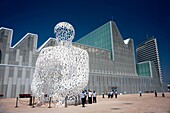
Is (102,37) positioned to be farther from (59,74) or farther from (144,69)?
(59,74)

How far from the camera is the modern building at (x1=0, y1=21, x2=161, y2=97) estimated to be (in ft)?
91.2

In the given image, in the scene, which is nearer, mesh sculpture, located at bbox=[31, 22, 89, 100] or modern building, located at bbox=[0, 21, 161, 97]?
mesh sculpture, located at bbox=[31, 22, 89, 100]

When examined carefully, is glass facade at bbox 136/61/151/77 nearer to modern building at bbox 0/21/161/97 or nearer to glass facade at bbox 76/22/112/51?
modern building at bbox 0/21/161/97

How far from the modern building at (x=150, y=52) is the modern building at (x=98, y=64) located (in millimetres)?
38713

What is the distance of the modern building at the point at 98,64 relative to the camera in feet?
91.2

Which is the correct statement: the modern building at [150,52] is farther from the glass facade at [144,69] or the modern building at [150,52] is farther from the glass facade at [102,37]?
→ the glass facade at [102,37]

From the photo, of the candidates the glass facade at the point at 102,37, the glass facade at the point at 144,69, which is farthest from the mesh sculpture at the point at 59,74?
the glass facade at the point at 144,69

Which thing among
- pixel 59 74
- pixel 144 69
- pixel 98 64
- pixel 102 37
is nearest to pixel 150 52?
pixel 144 69

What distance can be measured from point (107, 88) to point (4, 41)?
29595mm

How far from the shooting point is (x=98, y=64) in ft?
146

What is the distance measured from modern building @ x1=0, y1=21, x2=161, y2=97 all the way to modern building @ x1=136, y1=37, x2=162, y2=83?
3871 cm

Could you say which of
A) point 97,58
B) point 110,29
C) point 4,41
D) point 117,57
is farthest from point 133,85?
point 4,41

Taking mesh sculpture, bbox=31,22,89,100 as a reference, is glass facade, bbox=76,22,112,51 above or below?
above

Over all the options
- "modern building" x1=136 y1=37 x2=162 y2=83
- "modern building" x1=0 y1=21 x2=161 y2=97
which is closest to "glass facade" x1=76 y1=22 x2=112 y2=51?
"modern building" x1=0 y1=21 x2=161 y2=97
